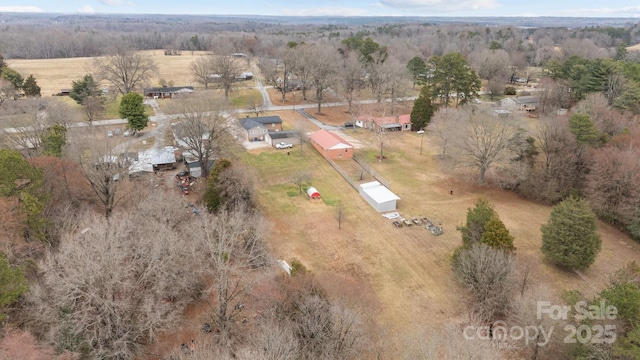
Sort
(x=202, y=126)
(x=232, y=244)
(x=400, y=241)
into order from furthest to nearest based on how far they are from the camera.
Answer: (x=202, y=126) → (x=400, y=241) → (x=232, y=244)

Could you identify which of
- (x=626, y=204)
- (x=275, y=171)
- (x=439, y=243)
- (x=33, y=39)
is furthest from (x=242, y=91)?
(x=33, y=39)

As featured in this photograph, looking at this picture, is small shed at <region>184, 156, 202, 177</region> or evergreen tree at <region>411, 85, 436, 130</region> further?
evergreen tree at <region>411, 85, 436, 130</region>

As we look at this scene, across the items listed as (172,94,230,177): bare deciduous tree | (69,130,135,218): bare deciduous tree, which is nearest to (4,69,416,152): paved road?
(172,94,230,177): bare deciduous tree

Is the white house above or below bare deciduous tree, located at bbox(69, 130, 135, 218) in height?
below

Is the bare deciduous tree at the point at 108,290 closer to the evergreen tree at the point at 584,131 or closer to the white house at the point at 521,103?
the evergreen tree at the point at 584,131

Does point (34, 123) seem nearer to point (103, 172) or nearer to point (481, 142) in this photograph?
point (103, 172)

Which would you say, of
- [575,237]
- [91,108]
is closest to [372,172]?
[575,237]

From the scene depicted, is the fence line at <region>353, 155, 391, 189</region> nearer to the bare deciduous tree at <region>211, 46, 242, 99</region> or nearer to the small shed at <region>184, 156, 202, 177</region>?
the small shed at <region>184, 156, 202, 177</region>
